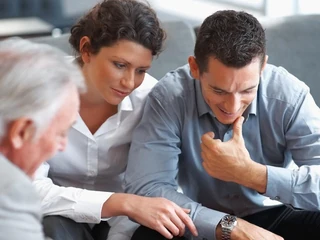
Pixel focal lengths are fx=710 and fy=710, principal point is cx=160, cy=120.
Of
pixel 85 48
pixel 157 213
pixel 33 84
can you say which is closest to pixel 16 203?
pixel 33 84

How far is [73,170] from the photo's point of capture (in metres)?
2.05

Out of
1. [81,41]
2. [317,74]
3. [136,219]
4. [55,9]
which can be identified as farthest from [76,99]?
[55,9]

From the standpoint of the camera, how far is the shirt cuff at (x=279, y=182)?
1.84 m

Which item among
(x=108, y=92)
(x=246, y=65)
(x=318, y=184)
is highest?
(x=246, y=65)

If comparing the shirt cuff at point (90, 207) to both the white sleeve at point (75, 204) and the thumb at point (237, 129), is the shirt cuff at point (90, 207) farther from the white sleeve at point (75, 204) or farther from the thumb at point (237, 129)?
the thumb at point (237, 129)

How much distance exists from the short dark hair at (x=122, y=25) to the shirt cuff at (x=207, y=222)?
46 cm

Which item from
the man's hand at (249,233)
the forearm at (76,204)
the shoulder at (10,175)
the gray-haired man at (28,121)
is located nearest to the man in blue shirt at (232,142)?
the man's hand at (249,233)

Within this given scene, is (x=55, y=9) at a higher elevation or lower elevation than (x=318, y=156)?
lower

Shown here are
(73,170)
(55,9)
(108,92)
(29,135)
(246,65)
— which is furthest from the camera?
(55,9)

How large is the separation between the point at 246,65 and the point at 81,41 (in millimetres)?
482

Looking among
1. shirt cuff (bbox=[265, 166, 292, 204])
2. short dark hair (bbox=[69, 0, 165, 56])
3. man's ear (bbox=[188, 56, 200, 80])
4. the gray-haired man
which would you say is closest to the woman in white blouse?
short dark hair (bbox=[69, 0, 165, 56])

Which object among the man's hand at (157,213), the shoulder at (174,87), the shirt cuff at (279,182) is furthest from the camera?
the shoulder at (174,87)

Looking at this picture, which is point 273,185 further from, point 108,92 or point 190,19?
point 190,19

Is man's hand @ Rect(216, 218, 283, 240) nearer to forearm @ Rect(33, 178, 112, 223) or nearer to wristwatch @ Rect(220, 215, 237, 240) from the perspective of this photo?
wristwatch @ Rect(220, 215, 237, 240)
